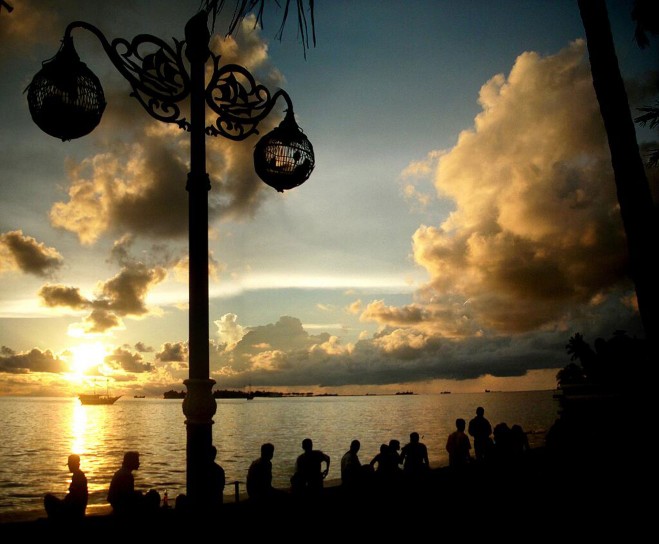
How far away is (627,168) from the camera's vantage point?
5254 millimetres

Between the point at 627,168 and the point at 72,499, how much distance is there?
28.8 ft

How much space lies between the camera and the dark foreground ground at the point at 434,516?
19.7ft

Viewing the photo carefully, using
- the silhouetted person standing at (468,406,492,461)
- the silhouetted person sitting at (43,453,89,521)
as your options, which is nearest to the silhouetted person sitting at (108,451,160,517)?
the silhouetted person sitting at (43,453,89,521)

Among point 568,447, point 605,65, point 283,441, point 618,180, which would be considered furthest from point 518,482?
point 283,441

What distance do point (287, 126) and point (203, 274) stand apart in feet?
6.32

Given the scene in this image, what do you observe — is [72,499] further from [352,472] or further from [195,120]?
[195,120]

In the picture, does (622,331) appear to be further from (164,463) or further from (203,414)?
(203,414)

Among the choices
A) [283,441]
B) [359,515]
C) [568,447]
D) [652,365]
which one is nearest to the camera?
[652,365]

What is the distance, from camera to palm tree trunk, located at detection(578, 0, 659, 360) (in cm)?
489

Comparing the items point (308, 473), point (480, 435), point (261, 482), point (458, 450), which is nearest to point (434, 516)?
point (308, 473)

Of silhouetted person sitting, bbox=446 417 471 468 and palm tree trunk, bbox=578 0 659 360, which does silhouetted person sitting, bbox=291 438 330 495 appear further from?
palm tree trunk, bbox=578 0 659 360

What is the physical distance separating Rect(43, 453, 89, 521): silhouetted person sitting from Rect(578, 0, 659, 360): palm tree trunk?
7.06 metres

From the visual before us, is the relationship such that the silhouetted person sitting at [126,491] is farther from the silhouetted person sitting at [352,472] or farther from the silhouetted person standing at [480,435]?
the silhouetted person standing at [480,435]

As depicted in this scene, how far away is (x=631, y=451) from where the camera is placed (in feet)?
49.6
